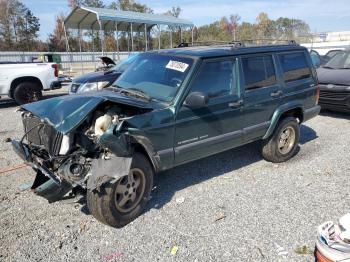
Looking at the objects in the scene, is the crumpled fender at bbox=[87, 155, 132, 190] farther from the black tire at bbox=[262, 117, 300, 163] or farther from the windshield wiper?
the black tire at bbox=[262, 117, 300, 163]

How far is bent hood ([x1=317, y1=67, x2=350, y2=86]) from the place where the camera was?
28.0 feet

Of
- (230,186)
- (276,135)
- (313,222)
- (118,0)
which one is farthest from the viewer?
(118,0)

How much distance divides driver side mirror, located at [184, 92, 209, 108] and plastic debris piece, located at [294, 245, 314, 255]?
5.92ft

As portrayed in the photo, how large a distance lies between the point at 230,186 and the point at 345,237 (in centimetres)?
216

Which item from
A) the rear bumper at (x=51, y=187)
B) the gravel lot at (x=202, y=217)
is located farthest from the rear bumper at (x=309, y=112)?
the rear bumper at (x=51, y=187)

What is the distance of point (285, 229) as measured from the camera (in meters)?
3.67

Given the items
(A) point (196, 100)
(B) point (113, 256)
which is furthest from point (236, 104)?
(B) point (113, 256)

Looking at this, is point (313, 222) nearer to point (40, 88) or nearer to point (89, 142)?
point (89, 142)

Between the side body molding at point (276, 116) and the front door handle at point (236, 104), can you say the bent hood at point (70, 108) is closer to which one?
the front door handle at point (236, 104)

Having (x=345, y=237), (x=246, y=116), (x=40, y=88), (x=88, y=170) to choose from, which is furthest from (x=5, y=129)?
(x=345, y=237)

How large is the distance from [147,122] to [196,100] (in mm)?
623

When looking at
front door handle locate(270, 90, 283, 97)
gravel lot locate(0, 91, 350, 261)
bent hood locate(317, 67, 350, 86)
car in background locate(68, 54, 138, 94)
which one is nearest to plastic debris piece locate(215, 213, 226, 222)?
gravel lot locate(0, 91, 350, 261)

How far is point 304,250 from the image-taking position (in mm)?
3305

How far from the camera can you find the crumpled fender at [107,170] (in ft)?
10.9
